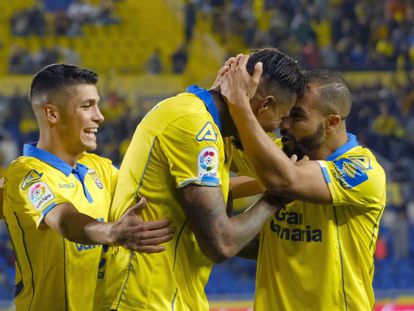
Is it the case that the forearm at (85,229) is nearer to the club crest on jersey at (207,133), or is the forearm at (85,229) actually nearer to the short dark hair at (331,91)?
the club crest on jersey at (207,133)

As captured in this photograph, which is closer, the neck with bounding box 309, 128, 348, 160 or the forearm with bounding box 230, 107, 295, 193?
the forearm with bounding box 230, 107, 295, 193

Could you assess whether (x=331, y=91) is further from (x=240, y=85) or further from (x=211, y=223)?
(x=211, y=223)

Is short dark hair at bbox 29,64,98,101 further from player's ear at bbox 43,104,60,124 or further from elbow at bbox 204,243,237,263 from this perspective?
elbow at bbox 204,243,237,263

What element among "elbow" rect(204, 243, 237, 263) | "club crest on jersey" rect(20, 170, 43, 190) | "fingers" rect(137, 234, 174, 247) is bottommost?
"elbow" rect(204, 243, 237, 263)

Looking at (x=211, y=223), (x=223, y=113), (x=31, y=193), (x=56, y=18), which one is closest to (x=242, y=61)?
(x=223, y=113)

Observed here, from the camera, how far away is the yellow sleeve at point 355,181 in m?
3.49

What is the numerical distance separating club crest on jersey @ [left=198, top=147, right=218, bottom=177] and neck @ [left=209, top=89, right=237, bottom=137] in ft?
0.81

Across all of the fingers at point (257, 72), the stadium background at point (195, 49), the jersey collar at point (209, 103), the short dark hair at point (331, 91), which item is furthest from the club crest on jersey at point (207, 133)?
the stadium background at point (195, 49)

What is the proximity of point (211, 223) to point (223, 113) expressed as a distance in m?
0.48

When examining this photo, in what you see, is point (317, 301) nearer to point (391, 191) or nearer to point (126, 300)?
point (126, 300)

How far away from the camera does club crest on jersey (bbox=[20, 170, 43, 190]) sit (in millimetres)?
3707

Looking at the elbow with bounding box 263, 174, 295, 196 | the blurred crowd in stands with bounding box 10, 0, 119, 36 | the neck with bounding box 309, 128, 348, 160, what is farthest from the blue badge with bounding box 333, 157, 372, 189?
the blurred crowd in stands with bounding box 10, 0, 119, 36

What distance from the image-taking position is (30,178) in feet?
12.3

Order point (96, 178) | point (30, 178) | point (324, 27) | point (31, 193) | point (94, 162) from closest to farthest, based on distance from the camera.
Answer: point (31, 193) → point (30, 178) → point (96, 178) → point (94, 162) → point (324, 27)
